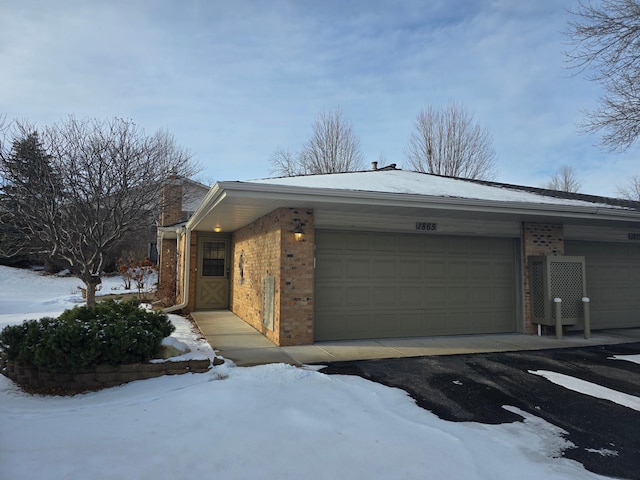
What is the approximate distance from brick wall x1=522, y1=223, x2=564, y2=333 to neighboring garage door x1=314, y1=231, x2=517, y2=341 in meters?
0.28

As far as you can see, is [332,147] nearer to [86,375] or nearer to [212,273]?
[212,273]

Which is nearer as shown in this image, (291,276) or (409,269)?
(291,276)

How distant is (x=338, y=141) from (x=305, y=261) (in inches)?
745

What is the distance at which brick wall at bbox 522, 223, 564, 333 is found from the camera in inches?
342

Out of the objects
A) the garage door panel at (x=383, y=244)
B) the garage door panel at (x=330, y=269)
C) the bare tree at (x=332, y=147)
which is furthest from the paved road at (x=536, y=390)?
the bare tree at (x=332, y=147)

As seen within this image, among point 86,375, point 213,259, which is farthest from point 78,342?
point 213,259

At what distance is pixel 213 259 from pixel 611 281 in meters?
11.3

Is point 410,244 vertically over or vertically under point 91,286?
over

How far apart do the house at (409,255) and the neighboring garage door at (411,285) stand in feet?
0.07

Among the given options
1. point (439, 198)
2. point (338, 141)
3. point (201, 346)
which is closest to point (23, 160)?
point (201, 346)

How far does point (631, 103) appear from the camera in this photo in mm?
9266

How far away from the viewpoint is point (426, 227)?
320 inches

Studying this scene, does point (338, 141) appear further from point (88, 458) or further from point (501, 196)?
point (88, 458)

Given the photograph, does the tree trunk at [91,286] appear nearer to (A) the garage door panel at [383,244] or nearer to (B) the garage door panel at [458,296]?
(A) the garage door panel at [383,244]
